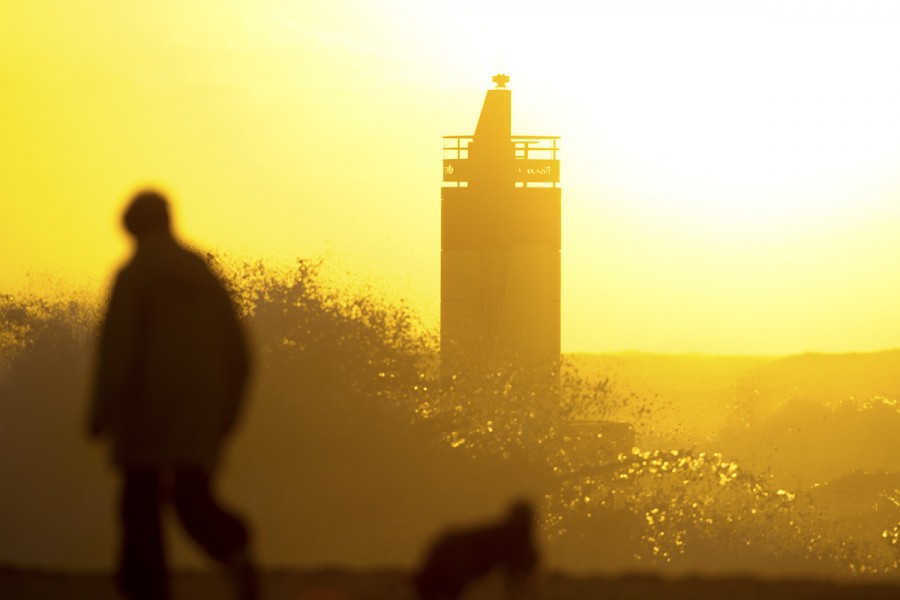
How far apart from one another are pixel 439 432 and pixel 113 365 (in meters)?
84.7

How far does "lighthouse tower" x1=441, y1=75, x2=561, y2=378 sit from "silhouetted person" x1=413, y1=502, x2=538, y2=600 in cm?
11242

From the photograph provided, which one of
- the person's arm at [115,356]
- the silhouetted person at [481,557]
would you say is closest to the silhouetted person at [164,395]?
the person's arm at [115,356]

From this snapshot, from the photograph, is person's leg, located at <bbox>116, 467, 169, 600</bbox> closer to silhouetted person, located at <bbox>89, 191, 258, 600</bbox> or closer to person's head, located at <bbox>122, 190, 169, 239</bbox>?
silhouetted person, located at <bbox>89, 191, 258, 600</bbox>

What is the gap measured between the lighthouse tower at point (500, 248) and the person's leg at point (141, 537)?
112673 millimetres

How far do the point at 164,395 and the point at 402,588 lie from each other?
102 inches

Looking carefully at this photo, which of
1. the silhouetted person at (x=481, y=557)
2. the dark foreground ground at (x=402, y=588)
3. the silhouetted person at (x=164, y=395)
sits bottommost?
the dark foreground ground at (x=402, y=588)

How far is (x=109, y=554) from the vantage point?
257ft

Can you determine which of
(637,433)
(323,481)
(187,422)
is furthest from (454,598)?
(637,433)

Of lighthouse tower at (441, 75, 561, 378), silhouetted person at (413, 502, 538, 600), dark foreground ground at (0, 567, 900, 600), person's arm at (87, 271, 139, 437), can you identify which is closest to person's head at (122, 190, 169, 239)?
person's arm at (87, 271, 139, 437)

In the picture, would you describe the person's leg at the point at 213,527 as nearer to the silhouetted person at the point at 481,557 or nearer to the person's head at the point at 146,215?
the silhouetted person at the point at 481,557

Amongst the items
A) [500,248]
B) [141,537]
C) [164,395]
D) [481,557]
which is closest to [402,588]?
[481,557]

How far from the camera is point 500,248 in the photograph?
125 m

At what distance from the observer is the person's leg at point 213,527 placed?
6.98 metres

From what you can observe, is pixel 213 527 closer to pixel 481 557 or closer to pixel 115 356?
pixel 115 356
